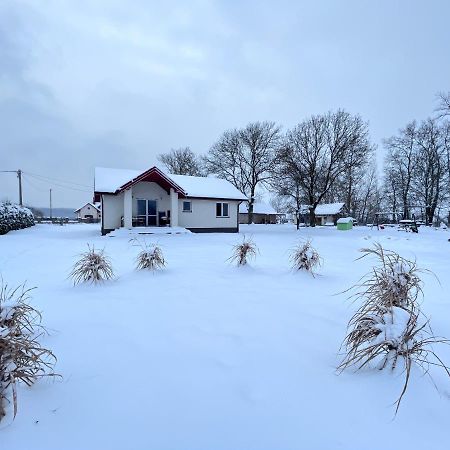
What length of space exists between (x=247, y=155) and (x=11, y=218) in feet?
84.9

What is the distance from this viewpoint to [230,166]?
36.1m

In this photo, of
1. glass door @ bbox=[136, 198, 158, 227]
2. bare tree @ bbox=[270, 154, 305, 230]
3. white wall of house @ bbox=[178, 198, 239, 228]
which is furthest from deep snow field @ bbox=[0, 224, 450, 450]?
bare tree @ bbox=[270, 154, 305, 230]

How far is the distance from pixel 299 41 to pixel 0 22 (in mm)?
16515

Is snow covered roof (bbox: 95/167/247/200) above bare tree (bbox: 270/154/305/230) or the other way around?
the other way around

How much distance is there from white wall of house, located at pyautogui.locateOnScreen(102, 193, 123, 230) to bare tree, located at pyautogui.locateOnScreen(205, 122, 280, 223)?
19.3 metres

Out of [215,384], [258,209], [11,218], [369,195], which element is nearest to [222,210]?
[11,218]

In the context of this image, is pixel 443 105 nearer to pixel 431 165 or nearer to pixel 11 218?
pixel 431 165

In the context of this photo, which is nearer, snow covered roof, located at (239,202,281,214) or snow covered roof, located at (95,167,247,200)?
snow covered roof, located at (95,167,247,200)

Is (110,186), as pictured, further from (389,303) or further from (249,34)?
(389,303)

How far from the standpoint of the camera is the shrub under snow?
16.2 meters

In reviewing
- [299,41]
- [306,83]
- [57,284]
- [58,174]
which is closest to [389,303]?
[57,284]

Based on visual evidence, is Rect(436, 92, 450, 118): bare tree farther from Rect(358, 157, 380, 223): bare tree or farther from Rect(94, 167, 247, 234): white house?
Rect(358, 157, 380, 223): bare tree

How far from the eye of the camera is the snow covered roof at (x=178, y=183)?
18.3 metres

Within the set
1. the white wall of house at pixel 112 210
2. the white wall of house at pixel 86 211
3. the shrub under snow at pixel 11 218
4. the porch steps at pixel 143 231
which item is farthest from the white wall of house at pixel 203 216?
the white wall of house at pixel 86 211
